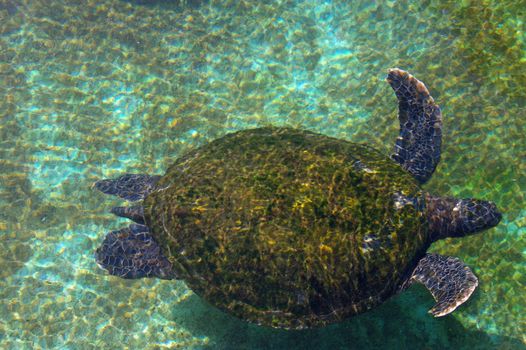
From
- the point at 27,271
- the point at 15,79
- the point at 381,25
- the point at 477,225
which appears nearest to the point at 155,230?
the point at 27,271

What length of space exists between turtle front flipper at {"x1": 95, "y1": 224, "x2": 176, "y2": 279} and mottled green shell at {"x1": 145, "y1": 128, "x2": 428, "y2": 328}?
1.58ft

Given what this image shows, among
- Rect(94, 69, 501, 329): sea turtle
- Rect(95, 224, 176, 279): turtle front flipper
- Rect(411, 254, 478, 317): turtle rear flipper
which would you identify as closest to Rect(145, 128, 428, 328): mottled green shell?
Rect(94, 69, 501, 329): sea turtle

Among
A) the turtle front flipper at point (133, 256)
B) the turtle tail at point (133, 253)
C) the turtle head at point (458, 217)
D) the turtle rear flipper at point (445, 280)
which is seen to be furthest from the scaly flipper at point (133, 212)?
the turtle head at point (458, 217)

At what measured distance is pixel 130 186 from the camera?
290 inches

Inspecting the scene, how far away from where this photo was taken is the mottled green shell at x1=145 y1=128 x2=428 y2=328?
5.17 m

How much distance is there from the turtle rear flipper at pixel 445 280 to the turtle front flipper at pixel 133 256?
3263 millimetres

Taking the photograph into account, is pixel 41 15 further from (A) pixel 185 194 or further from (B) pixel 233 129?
A: (A) pixel 185 194

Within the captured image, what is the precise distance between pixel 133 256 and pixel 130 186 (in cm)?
137

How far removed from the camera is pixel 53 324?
6.92 metres

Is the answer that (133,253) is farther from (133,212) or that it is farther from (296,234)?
(296,234)

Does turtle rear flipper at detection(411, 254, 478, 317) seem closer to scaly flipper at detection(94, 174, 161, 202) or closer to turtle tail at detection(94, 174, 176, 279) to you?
turtle tail at detection(94, 174, 176, 279)

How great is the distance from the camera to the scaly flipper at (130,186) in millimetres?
7168

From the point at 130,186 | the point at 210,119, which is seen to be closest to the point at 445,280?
the point at 130,186

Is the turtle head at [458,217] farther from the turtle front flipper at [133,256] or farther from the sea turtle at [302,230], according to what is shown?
the turtle front flipper at [133,256]
